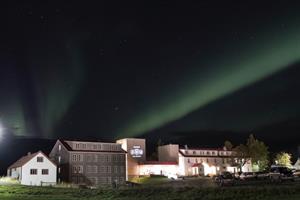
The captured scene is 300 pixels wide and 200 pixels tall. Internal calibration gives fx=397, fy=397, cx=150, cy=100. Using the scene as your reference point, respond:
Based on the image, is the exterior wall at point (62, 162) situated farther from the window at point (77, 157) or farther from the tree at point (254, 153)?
the tree at point (254, 153)

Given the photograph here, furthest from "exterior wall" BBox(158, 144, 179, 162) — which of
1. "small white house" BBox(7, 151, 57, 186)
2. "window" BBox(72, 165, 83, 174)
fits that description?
"small white house" BBox(7, 151, 57, 186)

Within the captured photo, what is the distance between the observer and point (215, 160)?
12356 cm

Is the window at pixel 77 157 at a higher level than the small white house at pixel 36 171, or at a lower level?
higher

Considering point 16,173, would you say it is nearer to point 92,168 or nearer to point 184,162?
point 92,168

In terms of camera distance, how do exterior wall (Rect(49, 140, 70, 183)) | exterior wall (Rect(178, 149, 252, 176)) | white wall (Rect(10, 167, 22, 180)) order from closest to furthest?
1. white wall (Rect(10, 167, 22, 180))
2. exterior wall (Rect(49, 140, 70, 183))
3. exterior wall (Rect(178, 149, 252, 176))

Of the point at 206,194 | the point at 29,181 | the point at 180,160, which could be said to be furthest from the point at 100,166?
the point at 206,194

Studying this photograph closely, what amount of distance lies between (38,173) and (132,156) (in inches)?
1219

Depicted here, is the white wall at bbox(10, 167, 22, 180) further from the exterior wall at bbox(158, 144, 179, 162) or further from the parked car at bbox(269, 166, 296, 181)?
the parked car at bbox(269, 166, 296, 181)

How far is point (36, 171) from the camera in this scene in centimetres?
8738

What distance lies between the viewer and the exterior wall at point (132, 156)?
109562mm

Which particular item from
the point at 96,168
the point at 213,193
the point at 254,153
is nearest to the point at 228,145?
the point at 254,153

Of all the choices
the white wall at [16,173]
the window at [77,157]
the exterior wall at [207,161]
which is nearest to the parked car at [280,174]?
the window at [77,157]

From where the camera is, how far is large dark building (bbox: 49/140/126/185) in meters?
96.8

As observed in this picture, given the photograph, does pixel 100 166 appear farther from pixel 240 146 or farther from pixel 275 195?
pixel 275 195
